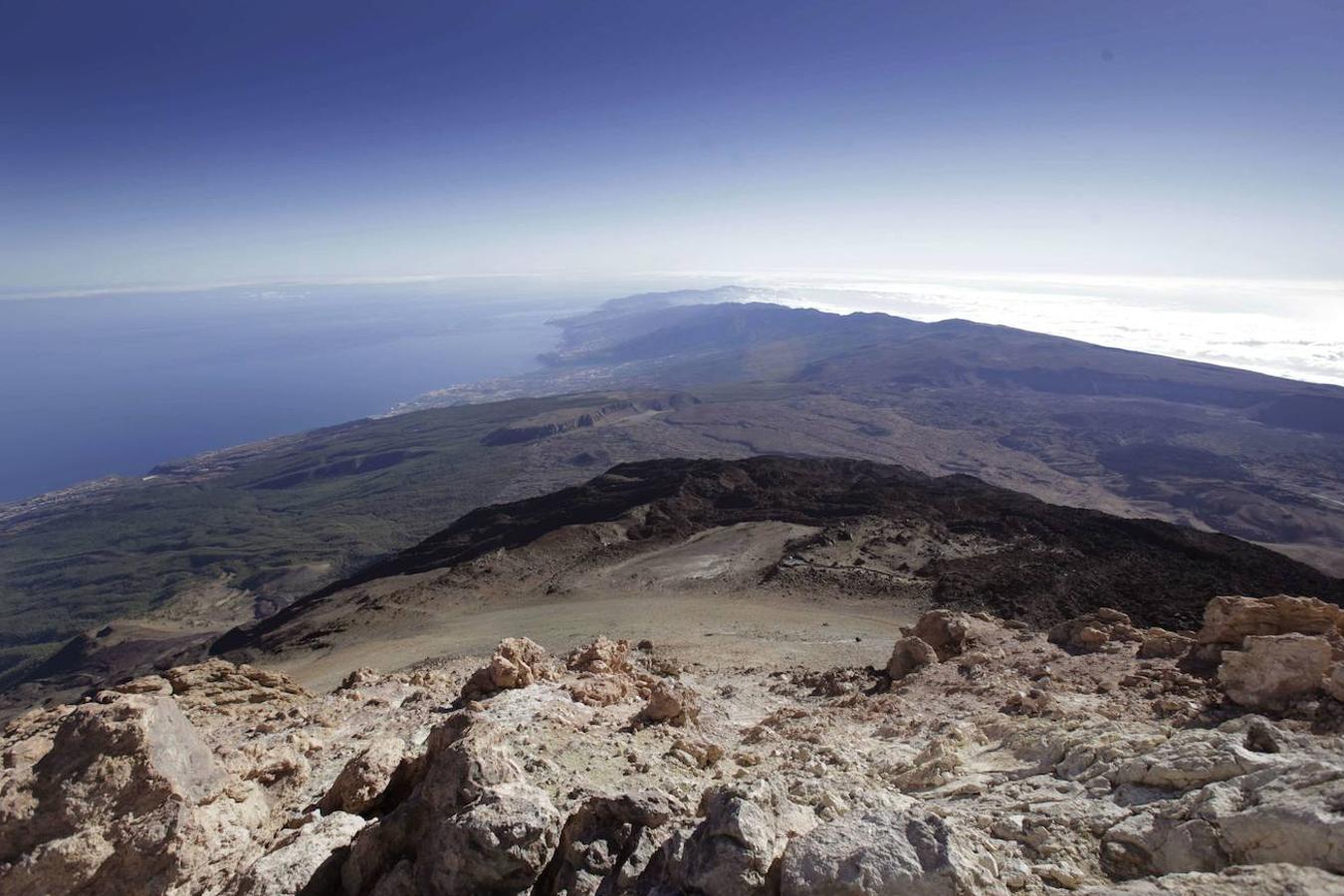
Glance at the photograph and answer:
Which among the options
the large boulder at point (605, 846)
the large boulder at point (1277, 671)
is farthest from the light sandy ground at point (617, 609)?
the large boulder at point (605, 846)

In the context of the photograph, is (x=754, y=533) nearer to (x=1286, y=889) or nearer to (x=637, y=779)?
(x=637, y=779)

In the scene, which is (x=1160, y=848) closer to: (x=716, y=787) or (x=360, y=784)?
(x=716, y=787)

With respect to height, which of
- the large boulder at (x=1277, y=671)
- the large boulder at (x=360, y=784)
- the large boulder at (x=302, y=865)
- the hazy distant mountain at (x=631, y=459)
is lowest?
the hazy distant mountain at (x=631, y=459)

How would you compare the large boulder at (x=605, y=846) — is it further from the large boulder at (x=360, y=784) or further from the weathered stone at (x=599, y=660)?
the weathered stone at (x=599, y=660)

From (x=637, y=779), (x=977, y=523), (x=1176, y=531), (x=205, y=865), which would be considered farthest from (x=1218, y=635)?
(x=1176, y=531)

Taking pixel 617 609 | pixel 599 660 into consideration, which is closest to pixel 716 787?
pixel 599 660

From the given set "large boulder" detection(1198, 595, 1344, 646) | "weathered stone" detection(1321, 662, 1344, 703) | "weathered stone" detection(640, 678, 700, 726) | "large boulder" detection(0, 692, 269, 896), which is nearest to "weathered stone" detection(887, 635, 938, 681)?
"large boulder" detection(1198, 595, 1344, 646)
